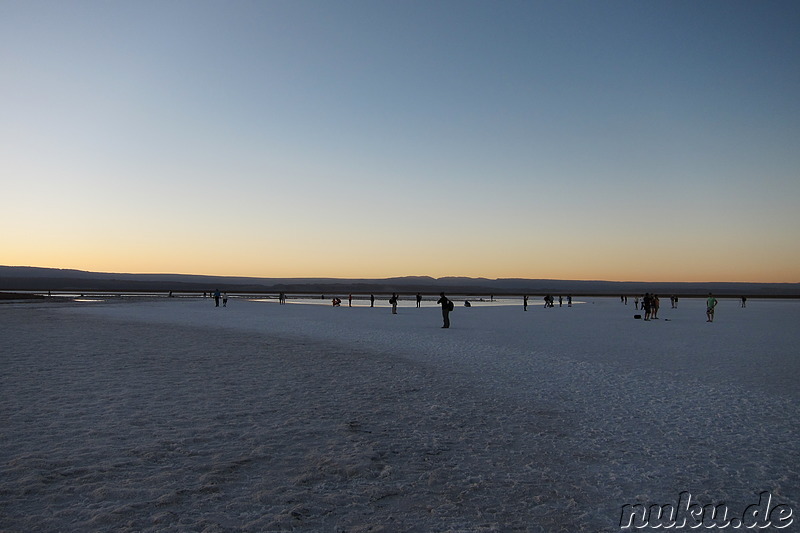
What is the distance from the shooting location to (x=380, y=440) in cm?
759

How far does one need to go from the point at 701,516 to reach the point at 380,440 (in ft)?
13.3

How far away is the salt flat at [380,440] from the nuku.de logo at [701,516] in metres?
0.13

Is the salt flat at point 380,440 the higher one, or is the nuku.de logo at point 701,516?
the salt flat at point 380,440

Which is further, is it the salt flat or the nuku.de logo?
the salt flat

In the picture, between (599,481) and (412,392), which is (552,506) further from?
(412,392)

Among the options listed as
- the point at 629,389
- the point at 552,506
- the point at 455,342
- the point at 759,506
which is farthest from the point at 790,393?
the point at 455,342

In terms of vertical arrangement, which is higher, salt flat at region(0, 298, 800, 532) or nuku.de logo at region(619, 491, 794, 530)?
salt flat at region(0, 298, 800, 532)

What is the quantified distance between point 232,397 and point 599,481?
22.8ft

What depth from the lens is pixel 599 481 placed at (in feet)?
20.0

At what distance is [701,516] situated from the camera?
5.29 m

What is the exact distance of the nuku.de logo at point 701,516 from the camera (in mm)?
5117

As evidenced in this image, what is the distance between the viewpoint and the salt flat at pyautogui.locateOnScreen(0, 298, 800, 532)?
5.29 m

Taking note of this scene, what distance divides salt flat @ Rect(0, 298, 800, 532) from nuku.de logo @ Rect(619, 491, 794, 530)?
0.13 m

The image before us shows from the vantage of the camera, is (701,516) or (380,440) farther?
(380,440)
